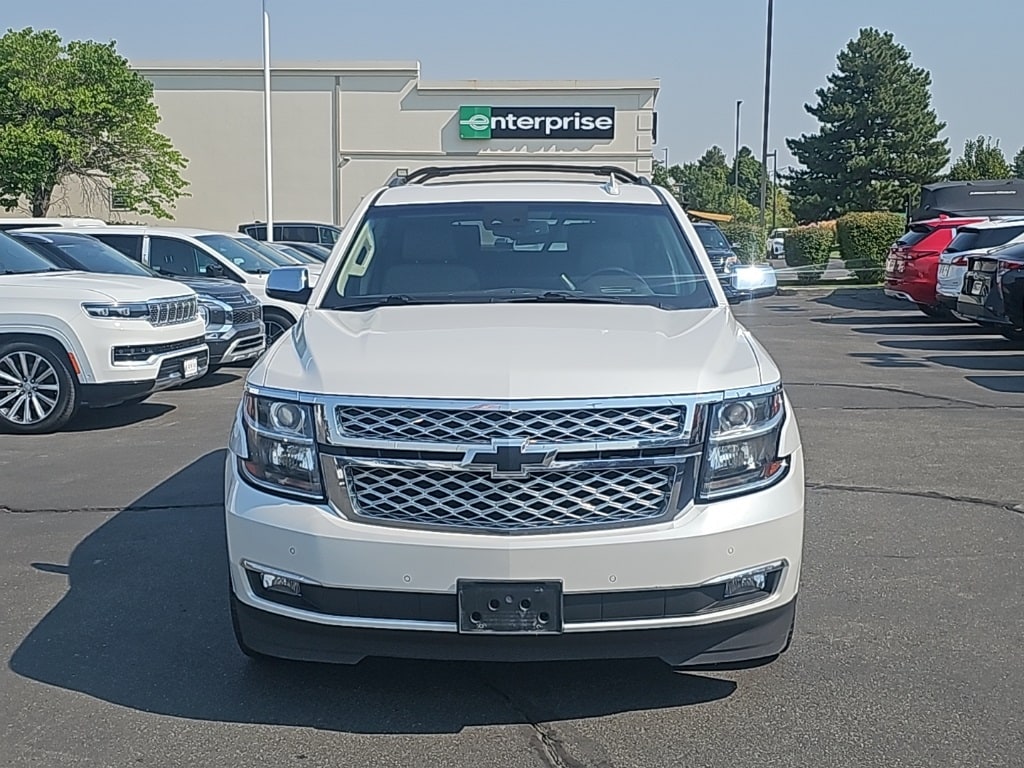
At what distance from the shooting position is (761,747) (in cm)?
367

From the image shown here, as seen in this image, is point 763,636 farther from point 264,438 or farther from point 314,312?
point 314,312

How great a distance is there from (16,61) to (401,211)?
28.1 metres

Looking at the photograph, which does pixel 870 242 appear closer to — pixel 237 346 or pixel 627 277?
pixel 237 346

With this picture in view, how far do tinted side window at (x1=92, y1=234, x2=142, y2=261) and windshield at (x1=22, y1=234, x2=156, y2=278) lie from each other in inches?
57.7

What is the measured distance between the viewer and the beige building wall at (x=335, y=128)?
3644 cm

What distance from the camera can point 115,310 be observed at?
29.8 ft

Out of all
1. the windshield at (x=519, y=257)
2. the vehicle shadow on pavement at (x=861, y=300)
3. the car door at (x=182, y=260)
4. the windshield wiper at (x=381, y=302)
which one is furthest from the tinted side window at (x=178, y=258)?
the vehicle shadow on pavement at (x=861, y=300)

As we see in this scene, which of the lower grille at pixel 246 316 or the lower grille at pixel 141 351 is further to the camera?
the lower grille at pixel 246 316

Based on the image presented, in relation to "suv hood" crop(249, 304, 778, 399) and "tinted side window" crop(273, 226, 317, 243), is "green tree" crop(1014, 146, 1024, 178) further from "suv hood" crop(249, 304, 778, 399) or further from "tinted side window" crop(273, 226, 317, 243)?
"suv hood" crop(249, 304, 778, 399)

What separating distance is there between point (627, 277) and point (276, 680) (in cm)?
232

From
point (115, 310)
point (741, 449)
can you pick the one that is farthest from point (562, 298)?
point (115, 310)

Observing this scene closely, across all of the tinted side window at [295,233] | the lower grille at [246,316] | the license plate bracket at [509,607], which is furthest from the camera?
the tinted side window at [295,233]

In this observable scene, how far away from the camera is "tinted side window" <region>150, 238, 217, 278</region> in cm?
1341

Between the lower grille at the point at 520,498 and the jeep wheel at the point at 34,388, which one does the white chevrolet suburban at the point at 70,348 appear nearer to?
the jeep wheel at the point at 34,388
